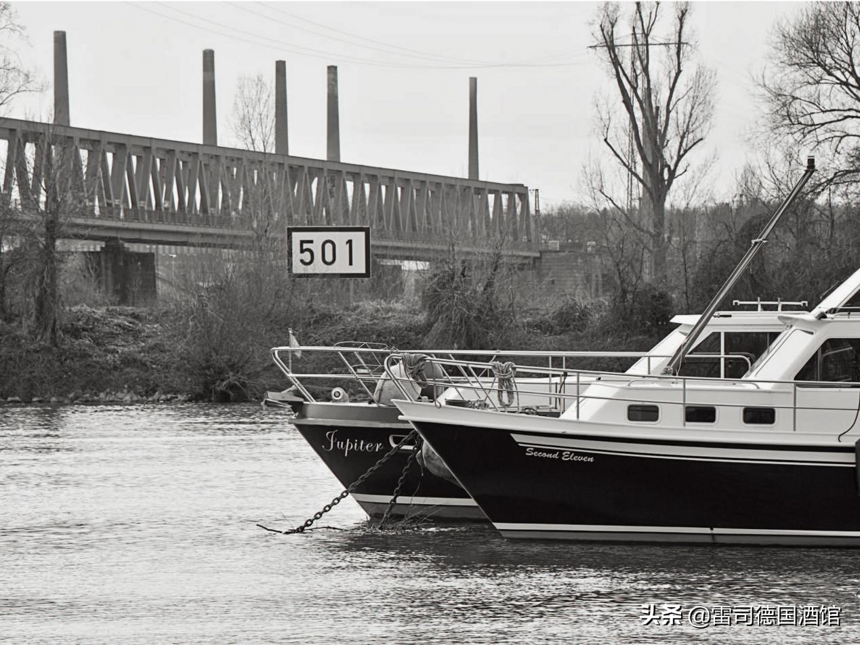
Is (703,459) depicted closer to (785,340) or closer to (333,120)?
(785,340)

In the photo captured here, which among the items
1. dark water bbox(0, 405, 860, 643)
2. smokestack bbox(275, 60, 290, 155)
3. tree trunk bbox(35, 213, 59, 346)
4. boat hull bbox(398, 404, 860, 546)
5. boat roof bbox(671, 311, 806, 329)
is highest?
smokestack bbox(275, 60, 290, 155)

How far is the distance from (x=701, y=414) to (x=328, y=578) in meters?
4.12

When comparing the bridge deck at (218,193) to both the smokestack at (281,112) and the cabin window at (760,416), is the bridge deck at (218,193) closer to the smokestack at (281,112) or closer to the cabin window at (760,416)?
the smokestack at (281,112)

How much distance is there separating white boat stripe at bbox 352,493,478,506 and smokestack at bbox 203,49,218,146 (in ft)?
229

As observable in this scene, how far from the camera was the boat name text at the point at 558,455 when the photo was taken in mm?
A: 14914

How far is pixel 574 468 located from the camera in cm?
1496

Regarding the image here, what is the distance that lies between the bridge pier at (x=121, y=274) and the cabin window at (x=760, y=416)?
1689 inches

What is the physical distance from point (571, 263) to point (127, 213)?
135ft

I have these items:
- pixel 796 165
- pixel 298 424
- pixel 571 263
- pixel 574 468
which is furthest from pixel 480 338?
pixel 571 263

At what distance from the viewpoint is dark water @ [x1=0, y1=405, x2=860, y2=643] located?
475 inches

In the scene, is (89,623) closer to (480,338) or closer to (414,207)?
(480,338)

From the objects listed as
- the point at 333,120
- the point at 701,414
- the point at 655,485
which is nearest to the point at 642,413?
the point at 701,414

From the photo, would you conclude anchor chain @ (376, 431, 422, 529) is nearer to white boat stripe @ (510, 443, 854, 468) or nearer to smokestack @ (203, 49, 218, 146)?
white boat stripe @ (510, 443, 854, 468)

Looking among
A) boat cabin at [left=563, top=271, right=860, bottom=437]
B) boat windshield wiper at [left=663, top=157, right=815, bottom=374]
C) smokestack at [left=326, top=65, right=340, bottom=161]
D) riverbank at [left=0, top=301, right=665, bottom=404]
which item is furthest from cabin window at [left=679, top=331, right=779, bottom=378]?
smokestack at [left=326, top=65, right=340, bottom=161]
